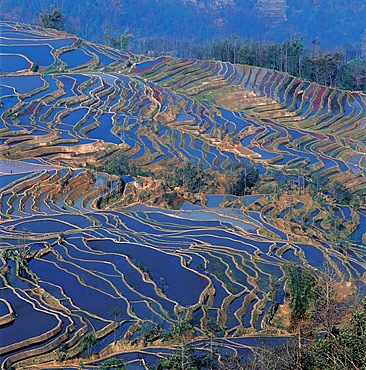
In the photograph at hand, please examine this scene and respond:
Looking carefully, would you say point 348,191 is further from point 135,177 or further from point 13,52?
point 13,52

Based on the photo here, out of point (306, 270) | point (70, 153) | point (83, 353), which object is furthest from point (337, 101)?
point (83, 353)

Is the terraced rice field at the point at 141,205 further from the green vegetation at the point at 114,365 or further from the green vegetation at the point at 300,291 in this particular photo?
the green vegetation at the point at 114,365

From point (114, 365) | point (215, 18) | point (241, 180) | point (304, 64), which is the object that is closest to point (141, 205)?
point (241, 180)

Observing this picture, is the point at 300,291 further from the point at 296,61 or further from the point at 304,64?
the point at 296,61

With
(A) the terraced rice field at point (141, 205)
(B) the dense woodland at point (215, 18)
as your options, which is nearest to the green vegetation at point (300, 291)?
(A) the terraced rice field at point (141, 205)

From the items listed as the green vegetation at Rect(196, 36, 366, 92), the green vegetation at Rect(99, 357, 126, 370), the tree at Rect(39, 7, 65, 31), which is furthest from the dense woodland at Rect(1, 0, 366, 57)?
the green vegetation at Rect(99, 357, 126, 370)

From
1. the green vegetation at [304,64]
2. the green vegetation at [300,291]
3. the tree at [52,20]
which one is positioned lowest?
the green vegetation at [300,291]

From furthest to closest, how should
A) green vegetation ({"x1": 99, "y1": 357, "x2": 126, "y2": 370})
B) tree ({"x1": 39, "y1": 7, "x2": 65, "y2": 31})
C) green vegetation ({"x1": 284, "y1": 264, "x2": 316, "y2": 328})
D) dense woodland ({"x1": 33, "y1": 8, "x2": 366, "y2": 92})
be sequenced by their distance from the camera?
tree ({"x1": 39, "y1": 7, "x2": 65, "y2": 31}) → dense woodland ({"x1": 33, "y1": 8, "x2": 366, "y2": 92}) → green vegetation ({"x1": 284, "y1": 264, "x2": 316, "y2": 328}) → green vegetation ({"x1": 99, "y1": 357, "x2": 126, "y2": 370})

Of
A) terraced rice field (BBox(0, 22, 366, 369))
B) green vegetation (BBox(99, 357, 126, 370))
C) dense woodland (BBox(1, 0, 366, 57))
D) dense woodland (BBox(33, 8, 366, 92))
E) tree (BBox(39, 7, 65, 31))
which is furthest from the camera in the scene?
dense woodland (BBox(1, 0, 366, 57))

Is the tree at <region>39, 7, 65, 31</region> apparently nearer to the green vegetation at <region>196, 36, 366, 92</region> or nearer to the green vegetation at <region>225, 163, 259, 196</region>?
the green vegetation at <region>196, 36, 366, 92</region>

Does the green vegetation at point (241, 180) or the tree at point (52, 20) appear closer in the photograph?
the green vegetation at point (241, 180)
